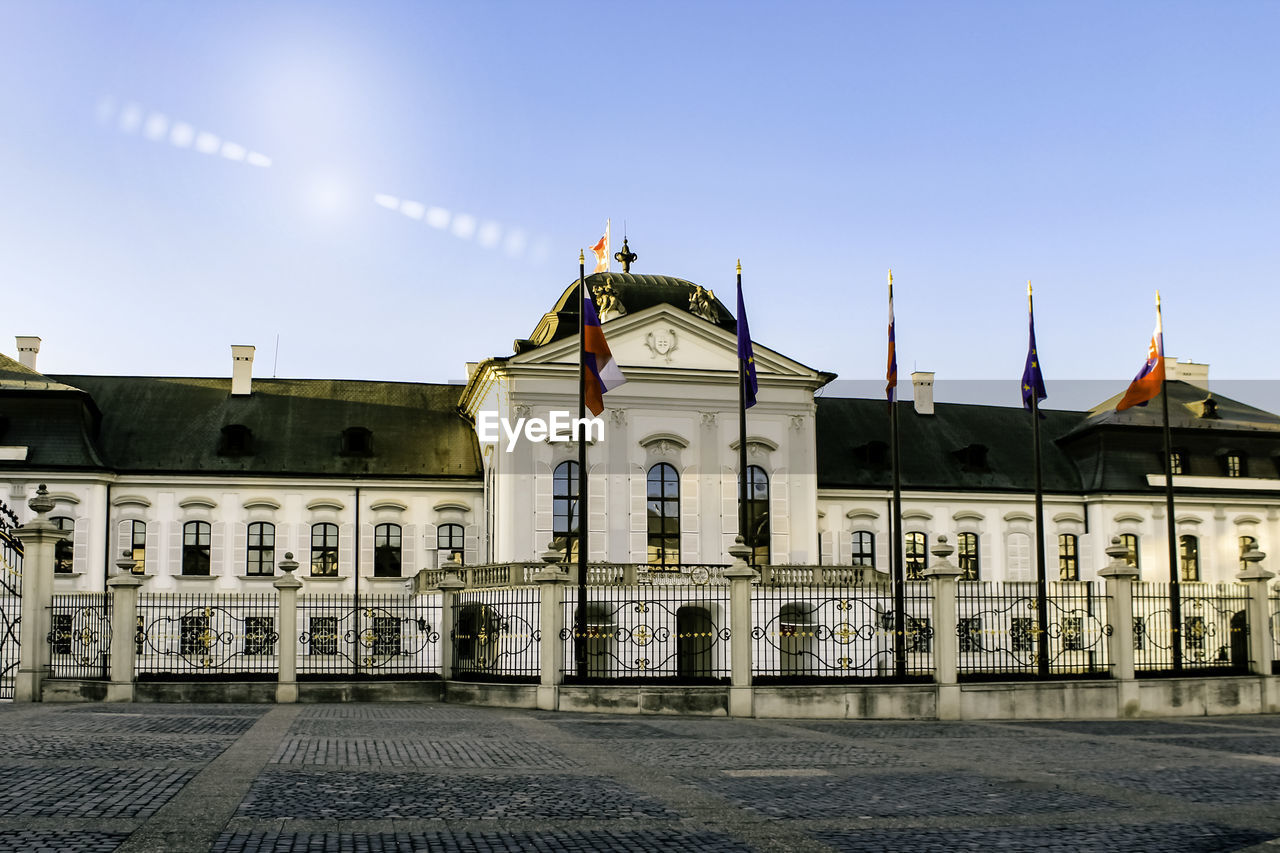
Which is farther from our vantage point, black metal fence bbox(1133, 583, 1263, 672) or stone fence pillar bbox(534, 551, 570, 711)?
black metal fence bbox(1133, 583, 1263, 672)

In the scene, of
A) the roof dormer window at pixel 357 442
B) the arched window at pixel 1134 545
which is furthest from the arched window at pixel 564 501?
the arched window at pixel 1134 545

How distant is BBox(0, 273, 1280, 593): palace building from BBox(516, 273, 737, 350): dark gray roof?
0.10 metres

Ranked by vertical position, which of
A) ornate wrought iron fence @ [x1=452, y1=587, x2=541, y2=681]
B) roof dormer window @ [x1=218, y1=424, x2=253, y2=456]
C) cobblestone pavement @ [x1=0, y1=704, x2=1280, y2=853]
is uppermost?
roof dormer window @ [x1=218, y1=424, x2=253, y2=456]

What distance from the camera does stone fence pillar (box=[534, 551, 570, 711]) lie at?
2097 centimetres

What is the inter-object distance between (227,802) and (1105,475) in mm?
41351

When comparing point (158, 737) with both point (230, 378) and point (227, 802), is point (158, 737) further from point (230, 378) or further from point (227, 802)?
point (230, 378)

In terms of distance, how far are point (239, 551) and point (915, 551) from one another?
2223 cm

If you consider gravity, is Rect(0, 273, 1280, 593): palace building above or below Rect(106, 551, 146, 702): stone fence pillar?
above

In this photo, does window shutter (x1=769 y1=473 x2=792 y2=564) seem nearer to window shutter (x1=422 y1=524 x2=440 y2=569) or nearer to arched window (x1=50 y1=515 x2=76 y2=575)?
window shutter (x1=422 y1=524 x2=440 y2=569)

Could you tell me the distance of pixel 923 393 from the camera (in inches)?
1988

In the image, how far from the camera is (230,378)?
4675cm

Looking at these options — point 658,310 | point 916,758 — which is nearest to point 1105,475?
point 658,310

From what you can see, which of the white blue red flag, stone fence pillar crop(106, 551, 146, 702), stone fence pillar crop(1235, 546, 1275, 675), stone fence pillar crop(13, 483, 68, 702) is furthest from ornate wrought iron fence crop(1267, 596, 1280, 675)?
stone fence pillar crop(13, 483, 68, 702)

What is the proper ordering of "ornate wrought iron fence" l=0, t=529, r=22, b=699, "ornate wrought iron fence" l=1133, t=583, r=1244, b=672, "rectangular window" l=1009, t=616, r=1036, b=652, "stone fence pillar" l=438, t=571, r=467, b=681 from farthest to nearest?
"stone fence pillar" l=438, t=571, r=467, b=681, "ornate wrought iron fence" l=1133, t=583, r=1244, b=672, "ornate wrought iron fence" l=0, t=529, r=22, b=699, "rectangular window" l=1009, t=616, r=1036, b=652
